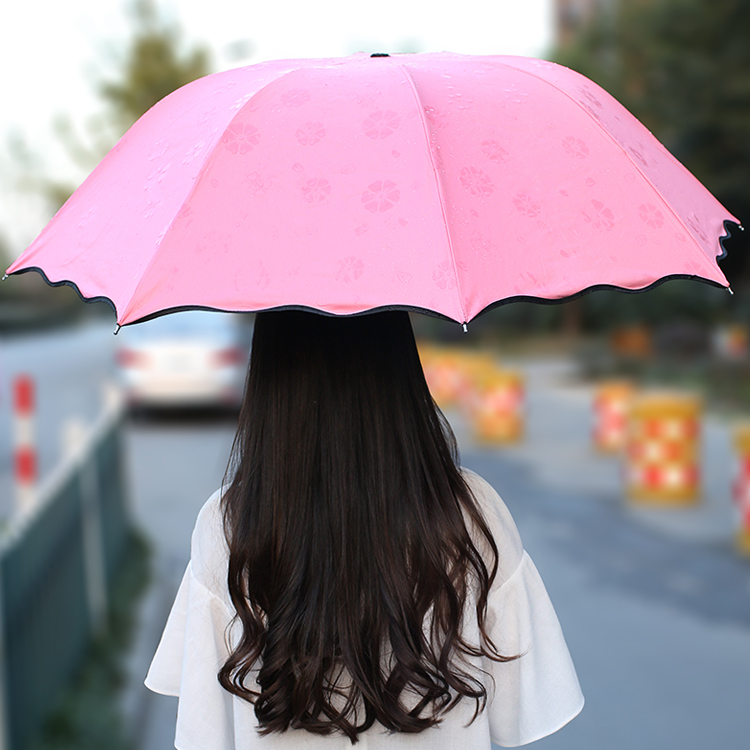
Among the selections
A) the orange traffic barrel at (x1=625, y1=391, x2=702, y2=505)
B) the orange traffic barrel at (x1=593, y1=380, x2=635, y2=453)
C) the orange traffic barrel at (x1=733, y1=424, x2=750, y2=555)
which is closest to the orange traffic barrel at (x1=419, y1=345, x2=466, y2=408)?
the orange traffic barrel at (x1=593, y1=380, x2=635, y2=453)

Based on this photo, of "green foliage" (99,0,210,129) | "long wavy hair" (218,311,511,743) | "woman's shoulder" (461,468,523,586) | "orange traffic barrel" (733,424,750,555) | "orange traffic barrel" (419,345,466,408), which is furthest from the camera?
"green foliage" (99,0,210,129)

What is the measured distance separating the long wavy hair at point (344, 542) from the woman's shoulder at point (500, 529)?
0.15ft

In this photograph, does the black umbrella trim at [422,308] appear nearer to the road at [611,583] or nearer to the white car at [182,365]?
the road at [611,583]

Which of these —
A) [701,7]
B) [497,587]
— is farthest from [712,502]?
[701,7]

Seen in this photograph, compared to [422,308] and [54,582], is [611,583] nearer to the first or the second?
[54,582]

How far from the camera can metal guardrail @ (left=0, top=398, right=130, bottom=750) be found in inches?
125

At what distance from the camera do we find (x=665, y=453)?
8188 mm

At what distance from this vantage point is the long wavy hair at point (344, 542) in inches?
62.6

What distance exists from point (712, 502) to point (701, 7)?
39.0 feet

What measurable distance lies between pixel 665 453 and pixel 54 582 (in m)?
5.63

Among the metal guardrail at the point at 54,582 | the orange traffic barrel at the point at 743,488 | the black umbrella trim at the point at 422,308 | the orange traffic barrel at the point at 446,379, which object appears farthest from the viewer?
the orange traffic barrel at the point at 446,379

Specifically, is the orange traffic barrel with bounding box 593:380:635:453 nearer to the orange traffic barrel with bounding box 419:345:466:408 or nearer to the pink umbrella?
the orange traffic barrel with bounding box 419:345:466:408

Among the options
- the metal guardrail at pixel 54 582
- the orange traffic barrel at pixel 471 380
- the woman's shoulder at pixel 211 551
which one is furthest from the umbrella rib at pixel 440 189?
the orange traffic barrel at pixel 471 380

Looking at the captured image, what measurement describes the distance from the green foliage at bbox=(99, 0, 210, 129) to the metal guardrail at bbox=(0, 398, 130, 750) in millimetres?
34549
